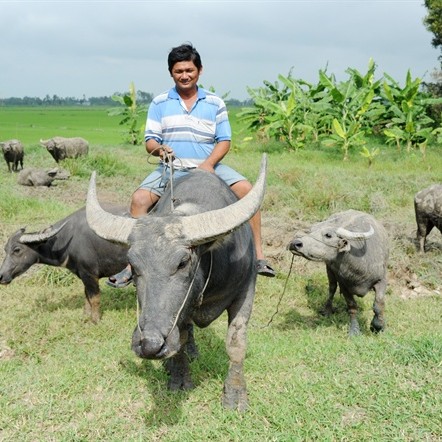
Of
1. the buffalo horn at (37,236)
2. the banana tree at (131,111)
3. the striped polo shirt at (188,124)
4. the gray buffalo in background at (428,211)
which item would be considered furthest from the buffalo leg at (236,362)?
the banana tree at (131,111)

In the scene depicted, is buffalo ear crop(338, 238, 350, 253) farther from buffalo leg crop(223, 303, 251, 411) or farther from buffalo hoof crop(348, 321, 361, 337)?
buffalo leg crop(223, 303, 251, 411)

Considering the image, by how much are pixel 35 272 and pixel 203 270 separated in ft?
11.3

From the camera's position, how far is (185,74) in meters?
3.45

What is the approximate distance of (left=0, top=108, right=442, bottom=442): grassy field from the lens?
2.68 metres

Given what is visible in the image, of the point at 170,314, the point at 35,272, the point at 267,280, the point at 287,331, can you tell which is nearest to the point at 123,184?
the point at 35,272

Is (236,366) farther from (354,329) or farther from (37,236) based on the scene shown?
(37,236)

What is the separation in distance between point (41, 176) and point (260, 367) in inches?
283

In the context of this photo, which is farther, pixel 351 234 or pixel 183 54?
pixel 351 234

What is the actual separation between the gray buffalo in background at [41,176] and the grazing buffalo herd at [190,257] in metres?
5.01

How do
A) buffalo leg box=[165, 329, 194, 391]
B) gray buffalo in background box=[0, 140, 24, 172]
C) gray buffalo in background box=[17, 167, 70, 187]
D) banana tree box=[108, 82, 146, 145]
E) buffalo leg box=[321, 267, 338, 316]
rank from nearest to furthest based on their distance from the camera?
buffalo leg box=[165, 329, 194, 391] < buffalo leg box=[321, 267, 338, 316] < gray buffalo in background box=[17, 167, 70, 187] < gray buffalo in background box=[0, 140, 24, 172] < banana tree box=[108, 82, 146, 145]

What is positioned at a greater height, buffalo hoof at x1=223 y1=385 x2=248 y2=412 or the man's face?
the man's face

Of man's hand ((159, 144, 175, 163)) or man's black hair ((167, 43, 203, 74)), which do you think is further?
man's black hair ((167, 43, 203, 74))

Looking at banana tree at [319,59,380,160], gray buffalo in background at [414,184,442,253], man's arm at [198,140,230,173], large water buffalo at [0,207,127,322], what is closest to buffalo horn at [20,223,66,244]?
large water buffalo at [0,207,127,322]

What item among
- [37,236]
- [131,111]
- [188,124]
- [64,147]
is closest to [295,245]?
[188,124]
